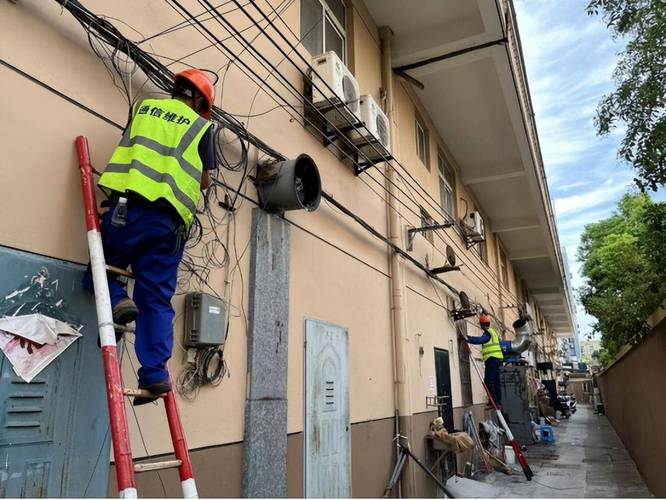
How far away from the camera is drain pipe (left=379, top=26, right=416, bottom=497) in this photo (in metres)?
6.63

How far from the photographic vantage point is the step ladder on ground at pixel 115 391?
201cm

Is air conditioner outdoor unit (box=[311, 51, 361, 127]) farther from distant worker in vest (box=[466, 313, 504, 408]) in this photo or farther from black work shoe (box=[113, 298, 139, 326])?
distant worker in vest (box=[466, 313, 504, 408])

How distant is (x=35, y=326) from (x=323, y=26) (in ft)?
17.5

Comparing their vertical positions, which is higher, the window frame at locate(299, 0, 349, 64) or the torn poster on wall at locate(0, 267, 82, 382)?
the window frame at locate(299, 0, 349, 64)

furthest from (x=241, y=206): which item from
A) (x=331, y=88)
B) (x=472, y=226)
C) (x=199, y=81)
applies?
(x=472, y=226)

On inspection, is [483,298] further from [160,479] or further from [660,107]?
[160,479]

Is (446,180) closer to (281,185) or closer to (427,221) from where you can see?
(427,221)

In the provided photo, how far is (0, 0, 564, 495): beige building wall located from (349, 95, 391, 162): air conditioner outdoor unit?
1.18ft

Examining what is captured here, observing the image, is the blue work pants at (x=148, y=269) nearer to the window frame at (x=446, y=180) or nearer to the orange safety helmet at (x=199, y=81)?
the orange safety helmet at (x=199, y=81)

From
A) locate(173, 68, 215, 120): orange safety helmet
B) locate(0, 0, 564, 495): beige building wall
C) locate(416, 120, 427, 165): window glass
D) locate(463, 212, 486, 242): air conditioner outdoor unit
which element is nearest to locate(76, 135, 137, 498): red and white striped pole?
locate(0, 0, 564, 495): beige building wall

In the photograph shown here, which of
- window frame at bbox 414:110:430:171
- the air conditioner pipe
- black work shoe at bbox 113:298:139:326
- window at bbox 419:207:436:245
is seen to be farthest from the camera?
the air conditioner pipe

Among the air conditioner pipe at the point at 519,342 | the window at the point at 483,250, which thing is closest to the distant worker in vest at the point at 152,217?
the window at the point at 483,250

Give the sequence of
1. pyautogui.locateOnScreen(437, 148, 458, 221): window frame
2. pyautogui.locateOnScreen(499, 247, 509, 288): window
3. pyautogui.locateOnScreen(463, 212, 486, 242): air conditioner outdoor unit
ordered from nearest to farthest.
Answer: pyautogui.locateOnScreen(437, 148, 458, 221): window frame < pyautogui.locateOnScreen(463, 212, 486, 242): air conditioner outdoor unit < pyautogui.locateOnScreen(499, 247, 509, 288): window

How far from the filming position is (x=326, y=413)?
16.2 ft
